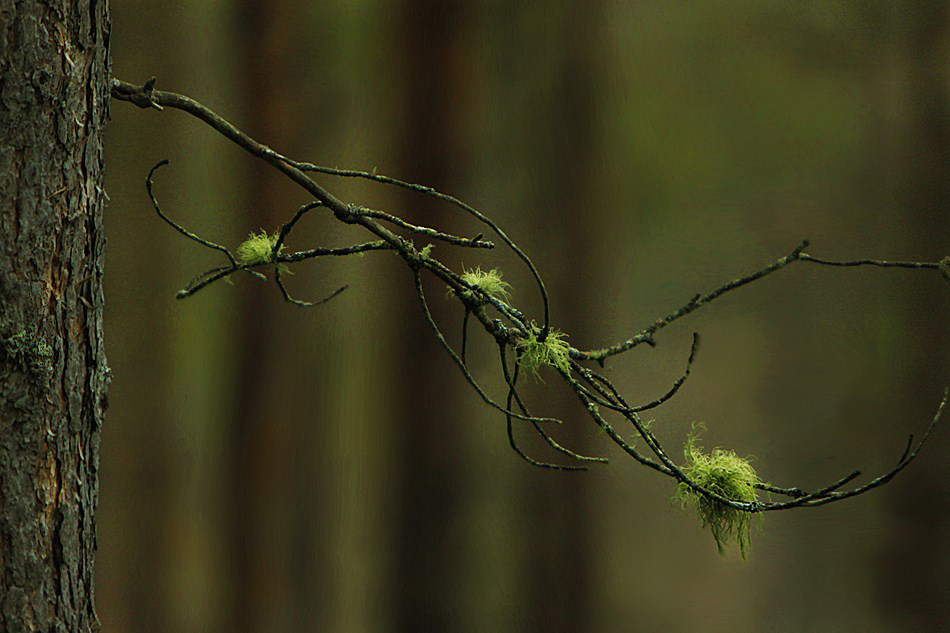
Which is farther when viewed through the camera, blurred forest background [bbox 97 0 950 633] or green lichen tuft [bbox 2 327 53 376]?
blurred forest background [bbox 97 0 950 633]

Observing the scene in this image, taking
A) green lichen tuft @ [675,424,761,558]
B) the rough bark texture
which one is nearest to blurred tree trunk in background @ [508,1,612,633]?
green lichen tuft @ [675,424,761,558]

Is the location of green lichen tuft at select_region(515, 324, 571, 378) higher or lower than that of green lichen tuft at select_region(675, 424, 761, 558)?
higher

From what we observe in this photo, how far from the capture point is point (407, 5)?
161cm

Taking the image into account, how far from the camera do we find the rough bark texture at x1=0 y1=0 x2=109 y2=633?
2.11ft

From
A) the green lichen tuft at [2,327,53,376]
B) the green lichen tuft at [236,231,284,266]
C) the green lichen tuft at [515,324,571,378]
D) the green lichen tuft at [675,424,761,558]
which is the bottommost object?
the green lichen tuft at [675,424,761,558]

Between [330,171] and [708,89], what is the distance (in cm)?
103

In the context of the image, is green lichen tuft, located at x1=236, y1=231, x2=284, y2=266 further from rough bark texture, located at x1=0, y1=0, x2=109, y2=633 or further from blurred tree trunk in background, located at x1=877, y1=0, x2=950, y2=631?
blurred tree trunk in background, located at x1=877, y1=0, x2=950, y2=631

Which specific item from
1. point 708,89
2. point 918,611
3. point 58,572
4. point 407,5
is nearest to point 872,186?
point 708,89

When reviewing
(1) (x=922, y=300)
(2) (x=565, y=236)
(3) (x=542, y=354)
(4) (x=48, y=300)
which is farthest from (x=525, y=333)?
(1) (x=922, y=300)

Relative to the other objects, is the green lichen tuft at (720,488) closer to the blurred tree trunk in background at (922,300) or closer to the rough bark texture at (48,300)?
the rough bark texture at (48,300)

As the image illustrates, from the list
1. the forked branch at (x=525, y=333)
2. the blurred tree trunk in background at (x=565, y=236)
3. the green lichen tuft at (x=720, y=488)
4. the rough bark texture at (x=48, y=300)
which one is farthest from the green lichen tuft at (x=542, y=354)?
the blurred tree trunk in background at (x=565, y=236)

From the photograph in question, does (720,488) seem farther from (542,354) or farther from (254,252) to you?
(254,252)

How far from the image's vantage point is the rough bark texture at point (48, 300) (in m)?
0.64

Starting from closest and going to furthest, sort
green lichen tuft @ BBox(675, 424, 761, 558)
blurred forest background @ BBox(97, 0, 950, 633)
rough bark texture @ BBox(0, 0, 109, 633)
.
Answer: rough bark texture @ BBox(0, 0, 109, 633) → green lichen tuft @ BBox(675, 424, 761, 558) → blurred forest background @ BBox(97, 0, 950, 633)
